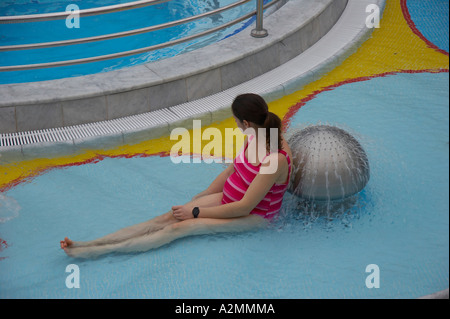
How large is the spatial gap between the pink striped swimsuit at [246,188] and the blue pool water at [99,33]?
14.4ft

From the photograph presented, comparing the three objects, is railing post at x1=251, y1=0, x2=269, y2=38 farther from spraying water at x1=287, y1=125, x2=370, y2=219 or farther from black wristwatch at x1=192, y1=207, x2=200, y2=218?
black wristwatch at x1=192, y1=207, x2=200, y2=218

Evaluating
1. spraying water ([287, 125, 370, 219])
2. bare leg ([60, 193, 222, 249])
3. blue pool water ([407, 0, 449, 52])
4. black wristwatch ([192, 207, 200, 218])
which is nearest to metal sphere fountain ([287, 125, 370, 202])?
spraying water ([287, 125, 370, 219])

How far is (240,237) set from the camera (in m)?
4.80

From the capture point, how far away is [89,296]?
14.4ft

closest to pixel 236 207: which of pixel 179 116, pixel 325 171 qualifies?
pixel 325 171

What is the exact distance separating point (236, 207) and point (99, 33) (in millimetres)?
6064

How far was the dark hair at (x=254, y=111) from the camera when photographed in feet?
14.3

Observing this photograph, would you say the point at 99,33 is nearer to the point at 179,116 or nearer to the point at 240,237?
the point at 179,116

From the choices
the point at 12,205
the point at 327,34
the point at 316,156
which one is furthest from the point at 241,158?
the point at 327,34

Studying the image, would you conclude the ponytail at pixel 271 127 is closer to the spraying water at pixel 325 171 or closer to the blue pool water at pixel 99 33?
the spraying water at pixel 325 171
